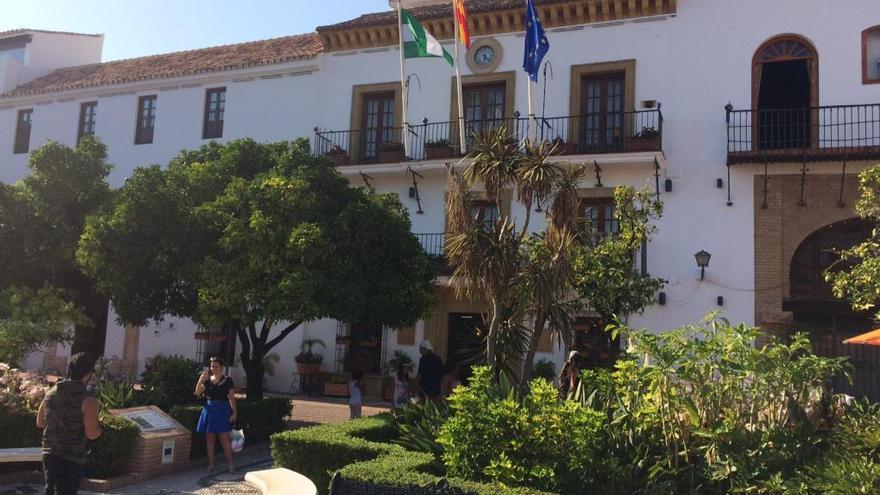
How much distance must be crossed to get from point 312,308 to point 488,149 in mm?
3723

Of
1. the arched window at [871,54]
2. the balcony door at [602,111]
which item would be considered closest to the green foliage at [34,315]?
the balcony door at [602,111]

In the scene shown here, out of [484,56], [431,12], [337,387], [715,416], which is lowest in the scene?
[337,387]

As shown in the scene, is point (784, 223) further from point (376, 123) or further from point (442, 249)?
point (376, 123)

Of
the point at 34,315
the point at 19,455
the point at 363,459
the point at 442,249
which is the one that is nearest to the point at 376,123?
the point at 442,249

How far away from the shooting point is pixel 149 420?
915cm

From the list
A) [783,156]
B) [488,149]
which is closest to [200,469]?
[488,149]

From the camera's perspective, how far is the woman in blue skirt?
904 centimetres

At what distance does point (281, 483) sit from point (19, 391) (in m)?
5.01

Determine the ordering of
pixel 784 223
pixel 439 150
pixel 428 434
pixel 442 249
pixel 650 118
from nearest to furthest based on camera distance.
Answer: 1. pixel 428 434
2. pixel 784 223
3. pixel 650 118
4. pixel 442 249
5. pixel 439 150

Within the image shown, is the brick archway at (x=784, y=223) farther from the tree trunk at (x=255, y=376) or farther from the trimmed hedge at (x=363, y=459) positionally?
the tree trunk at (x=255, y=376)

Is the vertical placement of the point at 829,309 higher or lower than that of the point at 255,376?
higher

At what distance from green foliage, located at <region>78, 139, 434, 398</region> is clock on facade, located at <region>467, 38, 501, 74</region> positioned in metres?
6.72

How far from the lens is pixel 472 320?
1789 cm

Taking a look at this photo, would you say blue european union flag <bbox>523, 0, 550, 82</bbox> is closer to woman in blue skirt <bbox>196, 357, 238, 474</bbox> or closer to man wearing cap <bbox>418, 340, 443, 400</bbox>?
man wearing cap <bbox>418, 340, 443, 400</bbox>
